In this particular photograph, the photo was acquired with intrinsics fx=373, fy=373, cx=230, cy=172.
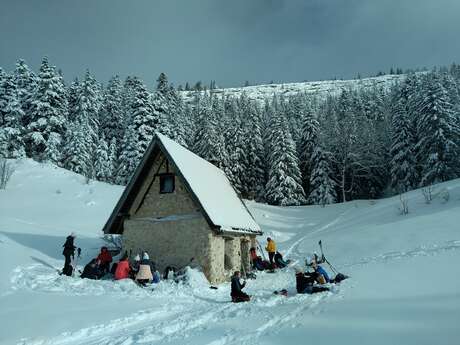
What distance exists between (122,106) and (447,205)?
4370 centimetres

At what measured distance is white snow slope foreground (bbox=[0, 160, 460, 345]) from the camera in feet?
22.8

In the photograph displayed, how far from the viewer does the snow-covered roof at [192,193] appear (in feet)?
51.1

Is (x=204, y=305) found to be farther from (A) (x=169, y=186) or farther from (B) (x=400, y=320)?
(A) (x=169, y=186)

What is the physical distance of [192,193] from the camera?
50.9ft

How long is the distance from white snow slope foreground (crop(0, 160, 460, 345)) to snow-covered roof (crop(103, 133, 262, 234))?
2.43 meters

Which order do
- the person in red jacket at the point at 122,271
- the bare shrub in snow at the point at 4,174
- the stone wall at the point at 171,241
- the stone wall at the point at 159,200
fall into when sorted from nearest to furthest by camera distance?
the person in red jacket at the point at 122,271, the stone wall at the point at 171,241, the stone wall at the point at 159,200, the bare shrub in snow at the point at 4,174

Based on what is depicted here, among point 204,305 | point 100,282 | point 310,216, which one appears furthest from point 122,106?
point 204,305

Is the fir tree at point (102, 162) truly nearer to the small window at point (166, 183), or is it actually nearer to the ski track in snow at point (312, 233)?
A: the ski track in snow at point (312, 233)

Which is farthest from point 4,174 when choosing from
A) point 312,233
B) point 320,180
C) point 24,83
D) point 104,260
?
point 320,180

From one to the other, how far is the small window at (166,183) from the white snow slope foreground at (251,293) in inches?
164

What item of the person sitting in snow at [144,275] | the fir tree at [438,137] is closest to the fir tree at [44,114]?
the person sitting in snow at [144,275]

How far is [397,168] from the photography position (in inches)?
Answer: 1640

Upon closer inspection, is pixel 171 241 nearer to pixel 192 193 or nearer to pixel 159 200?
pixel 159 200

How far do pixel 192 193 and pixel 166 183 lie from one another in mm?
1965
